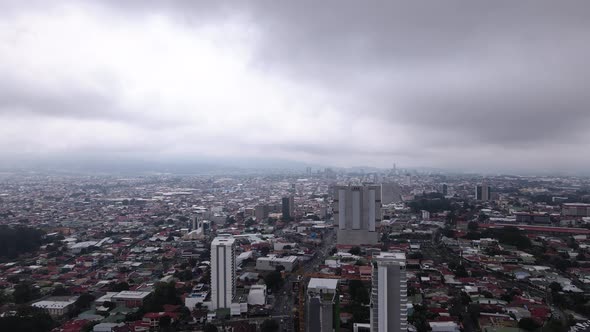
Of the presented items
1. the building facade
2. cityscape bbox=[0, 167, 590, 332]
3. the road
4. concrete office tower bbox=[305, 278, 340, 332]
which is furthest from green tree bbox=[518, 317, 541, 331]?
the building facade

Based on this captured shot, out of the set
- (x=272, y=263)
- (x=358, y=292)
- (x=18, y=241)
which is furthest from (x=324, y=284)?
(x=18, y=241)

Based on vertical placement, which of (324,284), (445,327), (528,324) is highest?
(324,284)

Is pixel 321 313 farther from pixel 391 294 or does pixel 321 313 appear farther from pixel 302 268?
pixel 302 268

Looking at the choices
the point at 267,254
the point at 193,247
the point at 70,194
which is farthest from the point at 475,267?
the point at 70,194

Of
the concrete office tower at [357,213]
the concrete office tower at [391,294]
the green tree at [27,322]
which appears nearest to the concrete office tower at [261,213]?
the concrete office tower at [357,213]

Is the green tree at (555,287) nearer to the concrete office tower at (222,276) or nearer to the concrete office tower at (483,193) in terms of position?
the concrete office tower at (222,276)

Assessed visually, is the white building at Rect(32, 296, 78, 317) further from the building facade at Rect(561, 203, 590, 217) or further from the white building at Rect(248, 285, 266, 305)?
the building facade at Rect(561, 203, 590, 217)
